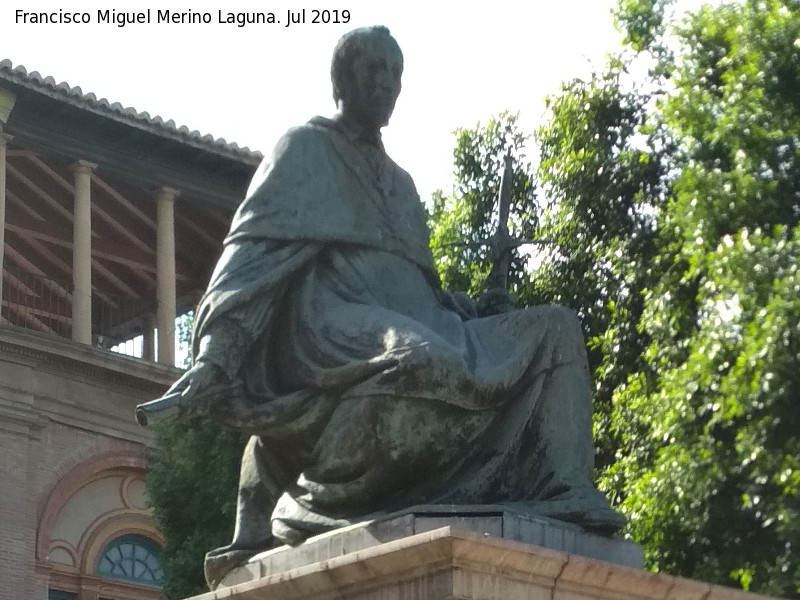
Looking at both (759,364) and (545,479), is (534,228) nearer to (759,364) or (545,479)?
(759,364)

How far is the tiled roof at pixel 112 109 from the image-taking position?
92.5 feet

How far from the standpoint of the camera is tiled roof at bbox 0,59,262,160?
2820cm

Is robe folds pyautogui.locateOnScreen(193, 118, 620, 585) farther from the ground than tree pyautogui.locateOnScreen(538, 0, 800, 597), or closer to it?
closer to it

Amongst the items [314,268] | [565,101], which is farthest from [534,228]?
[314,268]

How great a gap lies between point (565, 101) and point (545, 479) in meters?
11.1

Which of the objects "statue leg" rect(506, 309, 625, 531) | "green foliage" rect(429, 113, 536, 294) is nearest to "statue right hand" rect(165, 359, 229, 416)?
"statue leg" rect(506, 309, 625, 531)

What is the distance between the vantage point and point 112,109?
2903 centimetres

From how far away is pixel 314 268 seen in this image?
7.89 m

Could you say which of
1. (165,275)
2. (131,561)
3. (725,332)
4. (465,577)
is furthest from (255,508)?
(165,275)

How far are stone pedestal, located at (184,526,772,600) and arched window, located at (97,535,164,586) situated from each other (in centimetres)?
2155

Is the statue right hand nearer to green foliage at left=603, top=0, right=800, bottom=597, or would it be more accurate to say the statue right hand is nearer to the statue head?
the statue head

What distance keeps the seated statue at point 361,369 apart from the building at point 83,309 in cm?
1957

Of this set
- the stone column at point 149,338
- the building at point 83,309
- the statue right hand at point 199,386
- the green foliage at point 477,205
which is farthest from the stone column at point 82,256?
the statue right hand at point 199,386

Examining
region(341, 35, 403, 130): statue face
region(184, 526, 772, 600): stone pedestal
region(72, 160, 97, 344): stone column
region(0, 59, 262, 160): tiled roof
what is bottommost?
region(184, 526, 772, 600): stone pedestal
